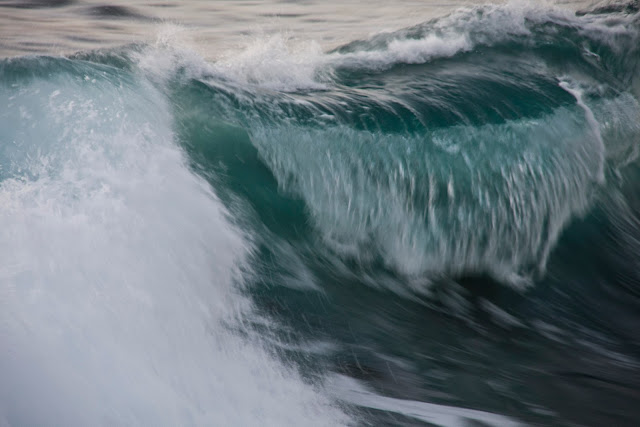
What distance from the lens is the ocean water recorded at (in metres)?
1.42

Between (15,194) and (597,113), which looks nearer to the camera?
(15,194)

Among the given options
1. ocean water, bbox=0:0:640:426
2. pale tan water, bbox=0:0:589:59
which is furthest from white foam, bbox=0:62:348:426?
pale tan water, bbox=0:0:589:59

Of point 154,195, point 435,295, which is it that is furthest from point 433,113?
point 154,195

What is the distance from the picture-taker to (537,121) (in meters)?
2.91

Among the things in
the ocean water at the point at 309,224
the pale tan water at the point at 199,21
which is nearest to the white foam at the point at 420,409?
the ocean water at the point at 309,224

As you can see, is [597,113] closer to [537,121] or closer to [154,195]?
[537,121]

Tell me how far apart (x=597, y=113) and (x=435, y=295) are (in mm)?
1929

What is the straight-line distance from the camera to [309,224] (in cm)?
224

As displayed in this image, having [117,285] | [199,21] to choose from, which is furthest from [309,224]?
[199,21]

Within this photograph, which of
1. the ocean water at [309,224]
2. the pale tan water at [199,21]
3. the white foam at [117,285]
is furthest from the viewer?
the pale tan water at [199,21]

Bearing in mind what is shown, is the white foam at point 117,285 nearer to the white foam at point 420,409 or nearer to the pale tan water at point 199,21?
the white foam at point 420,409

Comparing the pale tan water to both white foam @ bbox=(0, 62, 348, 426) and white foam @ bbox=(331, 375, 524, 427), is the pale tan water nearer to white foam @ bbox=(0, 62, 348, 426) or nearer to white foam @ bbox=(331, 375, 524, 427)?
white foam @ bbox=(0, 62, 348, 426)

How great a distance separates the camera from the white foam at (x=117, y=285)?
50.2 inches

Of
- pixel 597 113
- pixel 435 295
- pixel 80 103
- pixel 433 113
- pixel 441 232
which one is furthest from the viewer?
pixel 597 113
